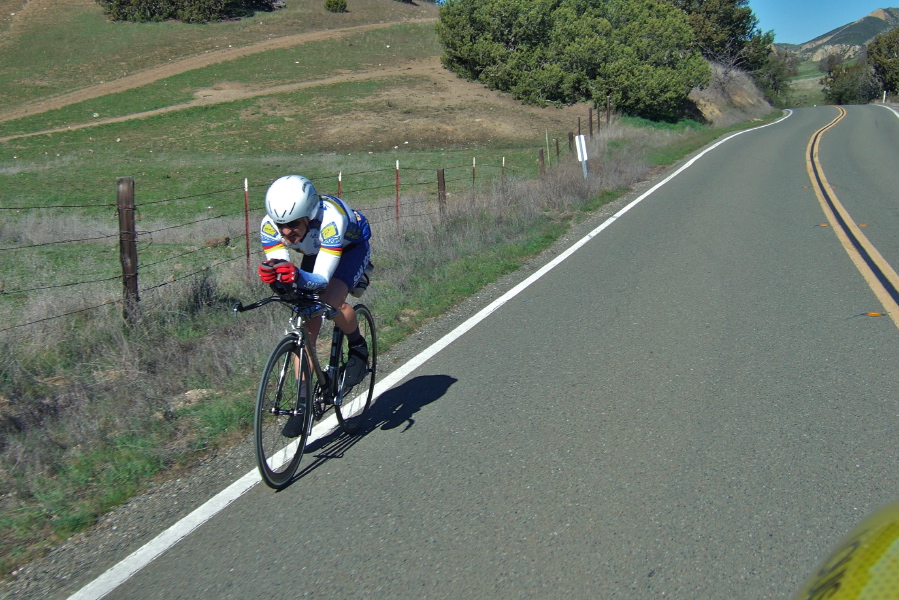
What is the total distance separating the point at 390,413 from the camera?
5918mm

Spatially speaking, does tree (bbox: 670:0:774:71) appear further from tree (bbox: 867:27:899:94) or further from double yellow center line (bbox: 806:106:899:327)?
double yellow center line (bbox: 806:106:899:327)

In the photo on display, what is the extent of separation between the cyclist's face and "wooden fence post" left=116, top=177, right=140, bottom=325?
11.3 ft

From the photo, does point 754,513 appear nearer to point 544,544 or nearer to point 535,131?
point 544,544

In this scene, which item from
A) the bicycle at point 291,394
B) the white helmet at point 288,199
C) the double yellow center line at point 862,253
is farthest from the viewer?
the double yellow center line at point 862,253

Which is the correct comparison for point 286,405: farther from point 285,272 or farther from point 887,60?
point 887,60

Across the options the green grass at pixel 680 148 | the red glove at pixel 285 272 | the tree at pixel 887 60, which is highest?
the tree at pixel 887 60

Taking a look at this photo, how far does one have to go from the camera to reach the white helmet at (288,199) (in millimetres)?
4523

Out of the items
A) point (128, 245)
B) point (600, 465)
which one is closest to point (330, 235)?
point (600, 465)

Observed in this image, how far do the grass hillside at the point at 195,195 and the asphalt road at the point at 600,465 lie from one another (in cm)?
111

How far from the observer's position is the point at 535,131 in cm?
4003

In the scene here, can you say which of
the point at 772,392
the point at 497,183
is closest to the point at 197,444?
the point at 772,392

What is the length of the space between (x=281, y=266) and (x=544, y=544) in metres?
1.96

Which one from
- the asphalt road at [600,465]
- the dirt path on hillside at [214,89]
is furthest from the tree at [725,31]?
the asphalt road at [600,465]

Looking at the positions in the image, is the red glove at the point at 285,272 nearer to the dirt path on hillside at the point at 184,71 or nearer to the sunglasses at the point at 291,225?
the sunglasses at the point at 291,225
